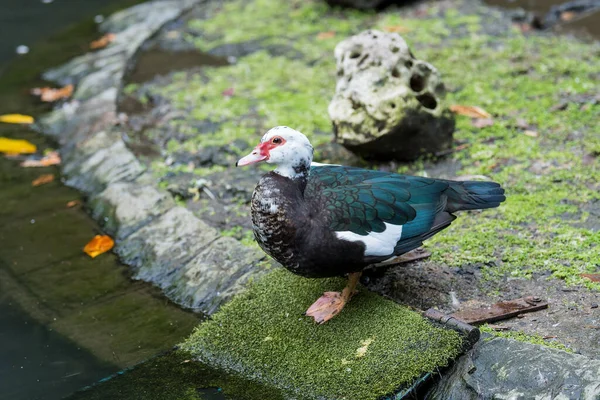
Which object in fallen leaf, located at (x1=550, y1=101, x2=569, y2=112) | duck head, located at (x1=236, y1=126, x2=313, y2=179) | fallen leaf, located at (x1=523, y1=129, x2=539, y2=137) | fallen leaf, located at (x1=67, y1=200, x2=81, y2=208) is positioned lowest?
fallen leaf, located at (x1=67, y1=200, x2=81, y2=208)

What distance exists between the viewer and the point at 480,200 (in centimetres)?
429

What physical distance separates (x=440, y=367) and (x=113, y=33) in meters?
7.41

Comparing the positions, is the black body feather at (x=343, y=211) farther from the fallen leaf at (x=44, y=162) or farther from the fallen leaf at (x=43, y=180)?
the fallen leaf at (x=44, y=162)

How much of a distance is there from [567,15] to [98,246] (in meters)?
5.77

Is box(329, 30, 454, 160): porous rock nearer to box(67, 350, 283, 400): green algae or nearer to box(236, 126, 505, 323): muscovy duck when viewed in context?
box(236, 126, 505, 323): muscovy duck

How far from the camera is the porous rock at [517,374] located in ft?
10.8

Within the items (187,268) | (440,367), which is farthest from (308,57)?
(440,367)

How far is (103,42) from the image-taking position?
9461 millimetres

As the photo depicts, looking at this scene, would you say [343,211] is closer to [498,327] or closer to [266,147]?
[266,147]

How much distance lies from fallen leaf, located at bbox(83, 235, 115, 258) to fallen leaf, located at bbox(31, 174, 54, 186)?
1.28 metres

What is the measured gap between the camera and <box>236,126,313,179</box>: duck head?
12.9 feet

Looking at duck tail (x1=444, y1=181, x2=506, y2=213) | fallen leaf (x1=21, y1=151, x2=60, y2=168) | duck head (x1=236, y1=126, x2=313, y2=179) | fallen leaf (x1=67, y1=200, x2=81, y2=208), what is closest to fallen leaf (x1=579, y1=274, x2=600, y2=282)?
duck tail (x1=444, y1=181, x2=506, y2=213)

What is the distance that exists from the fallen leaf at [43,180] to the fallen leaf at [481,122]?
3728 mm

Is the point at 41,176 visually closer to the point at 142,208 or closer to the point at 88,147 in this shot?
the point at 88,147
